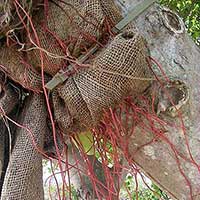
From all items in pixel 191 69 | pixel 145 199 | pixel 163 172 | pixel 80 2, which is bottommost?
pixel 163 172

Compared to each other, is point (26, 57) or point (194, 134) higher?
point (26, 57)

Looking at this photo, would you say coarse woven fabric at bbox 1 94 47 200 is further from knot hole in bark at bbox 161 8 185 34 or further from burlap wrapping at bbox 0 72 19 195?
knot hole in bark at bbox 161 8 185 34

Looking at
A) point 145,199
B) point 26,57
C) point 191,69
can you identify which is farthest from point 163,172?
point 145,199

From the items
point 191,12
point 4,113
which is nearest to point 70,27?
point 4,113

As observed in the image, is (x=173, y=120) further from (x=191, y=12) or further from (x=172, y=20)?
(x=191, y=12)

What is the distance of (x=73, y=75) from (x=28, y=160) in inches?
6.1

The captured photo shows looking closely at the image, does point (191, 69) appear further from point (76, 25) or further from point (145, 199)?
point (145, 199)

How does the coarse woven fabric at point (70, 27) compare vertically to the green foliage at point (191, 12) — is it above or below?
below

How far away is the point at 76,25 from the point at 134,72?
0.38ft

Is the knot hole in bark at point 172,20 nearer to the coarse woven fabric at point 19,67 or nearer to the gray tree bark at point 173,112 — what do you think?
the gray tree bark at point 173,112

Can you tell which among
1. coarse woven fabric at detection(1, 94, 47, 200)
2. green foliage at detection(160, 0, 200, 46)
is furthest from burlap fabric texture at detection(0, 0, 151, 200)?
green foliage at detection(160, 0, 200, 46)

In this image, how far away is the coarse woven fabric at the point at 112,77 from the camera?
2.43 feet

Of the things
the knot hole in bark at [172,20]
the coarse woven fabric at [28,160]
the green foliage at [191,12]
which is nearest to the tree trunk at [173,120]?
the knot hole in bark at [172,20]

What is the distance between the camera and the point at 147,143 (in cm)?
78
